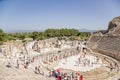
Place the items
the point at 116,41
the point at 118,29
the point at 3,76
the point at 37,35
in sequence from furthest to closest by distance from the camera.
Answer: the point at 37,35
the point at 118,29
the point at 116,41
the point at 3,76

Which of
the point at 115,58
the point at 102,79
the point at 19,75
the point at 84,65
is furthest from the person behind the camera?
the point at 115,58

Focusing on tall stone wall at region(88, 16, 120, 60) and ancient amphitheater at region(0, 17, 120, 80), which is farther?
tall stone wall at region(88, 16, 120, 60)

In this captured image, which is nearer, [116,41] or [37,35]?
[116,41]

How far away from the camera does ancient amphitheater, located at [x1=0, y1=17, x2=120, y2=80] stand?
Result: 20.0 meters

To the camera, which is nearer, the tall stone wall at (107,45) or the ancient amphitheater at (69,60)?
the ancient amphitheater at (69,60)

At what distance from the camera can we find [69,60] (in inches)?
1411

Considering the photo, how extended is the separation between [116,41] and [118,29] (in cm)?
1674

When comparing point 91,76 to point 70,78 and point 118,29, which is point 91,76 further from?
point 118,29

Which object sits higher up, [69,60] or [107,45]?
[107,45]

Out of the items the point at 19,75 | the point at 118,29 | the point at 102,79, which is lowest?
the point at 102,79

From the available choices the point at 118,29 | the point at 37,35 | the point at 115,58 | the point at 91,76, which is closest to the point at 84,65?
the point at 91,76

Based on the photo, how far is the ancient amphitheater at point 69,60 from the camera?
786 inches

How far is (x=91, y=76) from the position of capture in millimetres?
25312

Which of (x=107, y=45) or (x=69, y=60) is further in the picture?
(x=107, y=45)
